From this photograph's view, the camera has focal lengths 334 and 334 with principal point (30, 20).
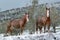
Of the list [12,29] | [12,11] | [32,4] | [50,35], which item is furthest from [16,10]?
[50,35]

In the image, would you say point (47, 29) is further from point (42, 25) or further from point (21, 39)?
point (21, 39)

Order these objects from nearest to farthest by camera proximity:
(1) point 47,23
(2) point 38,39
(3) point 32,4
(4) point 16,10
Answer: (2) point 38,39 → (1) point 47,23 → (3) point 32,4 → (4) point 16,10

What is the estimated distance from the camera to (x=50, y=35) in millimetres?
9609

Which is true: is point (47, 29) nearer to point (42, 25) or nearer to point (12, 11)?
point (42, 25)

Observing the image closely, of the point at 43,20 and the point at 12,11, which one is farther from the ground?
the point at 43,20

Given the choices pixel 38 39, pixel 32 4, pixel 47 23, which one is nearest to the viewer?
pixel 38 39

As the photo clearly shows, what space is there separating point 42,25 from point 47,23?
0.29m

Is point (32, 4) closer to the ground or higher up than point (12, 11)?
→ higher up

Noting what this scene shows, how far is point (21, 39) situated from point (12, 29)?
265 centimetres

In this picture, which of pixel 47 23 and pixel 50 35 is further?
pixel 47 23

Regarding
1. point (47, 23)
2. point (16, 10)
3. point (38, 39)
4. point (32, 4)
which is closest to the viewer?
point (38, 39)

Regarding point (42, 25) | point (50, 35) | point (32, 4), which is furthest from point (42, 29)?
point (32, 4)

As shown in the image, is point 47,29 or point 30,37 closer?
point 30,37

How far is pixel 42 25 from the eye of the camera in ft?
37.9
